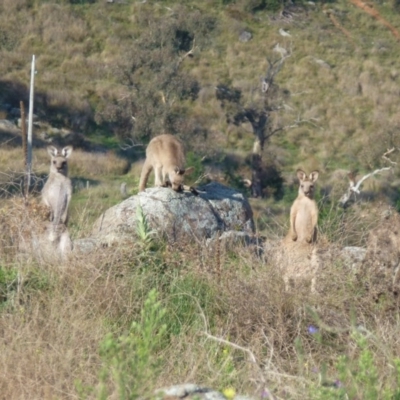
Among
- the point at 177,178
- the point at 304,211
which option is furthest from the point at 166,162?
the point at 304,211

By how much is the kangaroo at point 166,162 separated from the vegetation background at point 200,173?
391 millimetres

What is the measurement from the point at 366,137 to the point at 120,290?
34.0m

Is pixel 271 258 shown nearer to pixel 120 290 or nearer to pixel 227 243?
pixel 227 243

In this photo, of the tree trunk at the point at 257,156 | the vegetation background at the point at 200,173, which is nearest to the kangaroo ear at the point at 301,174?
the vegetation background at the point at 200,173

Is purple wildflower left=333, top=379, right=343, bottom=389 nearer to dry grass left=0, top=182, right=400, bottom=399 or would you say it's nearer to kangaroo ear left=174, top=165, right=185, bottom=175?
dry grass left=0, top=182, right=400, bottom=399

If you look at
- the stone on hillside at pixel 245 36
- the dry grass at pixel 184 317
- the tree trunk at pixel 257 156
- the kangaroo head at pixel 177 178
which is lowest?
the stone on hillside at pixel 245 36

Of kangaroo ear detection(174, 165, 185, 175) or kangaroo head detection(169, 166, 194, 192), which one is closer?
kangaroo head detection(169, 166, 194, 192)

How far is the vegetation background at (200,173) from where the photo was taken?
18.0ft

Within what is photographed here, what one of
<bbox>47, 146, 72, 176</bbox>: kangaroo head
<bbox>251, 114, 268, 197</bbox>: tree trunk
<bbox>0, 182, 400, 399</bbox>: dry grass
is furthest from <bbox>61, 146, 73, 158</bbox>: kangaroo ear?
<bbox>251, 114, 268, 197</bbox>: tree trunk

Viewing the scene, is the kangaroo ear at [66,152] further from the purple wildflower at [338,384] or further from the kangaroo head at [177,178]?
the purple wildflower at [338,384]

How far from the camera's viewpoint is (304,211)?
37.0ft

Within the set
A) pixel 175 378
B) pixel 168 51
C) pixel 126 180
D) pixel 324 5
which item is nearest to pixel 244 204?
pixel 175 378

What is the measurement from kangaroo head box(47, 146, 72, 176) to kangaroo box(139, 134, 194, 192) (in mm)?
1448

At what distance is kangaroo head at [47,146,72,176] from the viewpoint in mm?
10992
